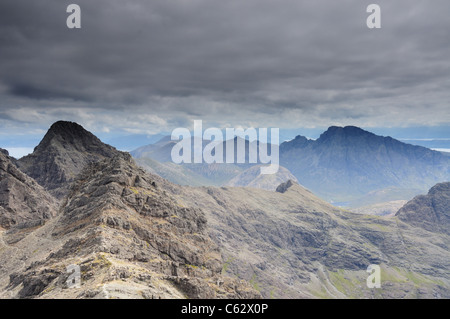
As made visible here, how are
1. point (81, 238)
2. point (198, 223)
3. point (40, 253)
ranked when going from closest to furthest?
point (81, 238) < point (40, 253) < point (198, 223)

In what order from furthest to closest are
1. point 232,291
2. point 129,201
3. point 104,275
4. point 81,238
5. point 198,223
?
point 198,223
point 129,201
point 232,291
point 81,238
point 104,275

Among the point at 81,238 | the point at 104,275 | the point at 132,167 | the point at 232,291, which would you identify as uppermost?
the point at 132,167

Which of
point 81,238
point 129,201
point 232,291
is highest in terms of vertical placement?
point 129,201

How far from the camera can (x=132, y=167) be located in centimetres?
16988

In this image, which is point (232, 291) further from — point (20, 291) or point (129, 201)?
point (20, 291)

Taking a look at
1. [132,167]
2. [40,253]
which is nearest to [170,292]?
[40,253]

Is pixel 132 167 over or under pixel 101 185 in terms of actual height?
over

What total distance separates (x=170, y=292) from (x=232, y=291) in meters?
37.9

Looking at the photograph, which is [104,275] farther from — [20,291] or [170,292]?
[20,291]

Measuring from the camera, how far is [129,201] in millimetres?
141500

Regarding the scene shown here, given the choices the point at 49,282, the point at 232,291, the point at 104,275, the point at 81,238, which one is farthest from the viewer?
the point at 232,291
